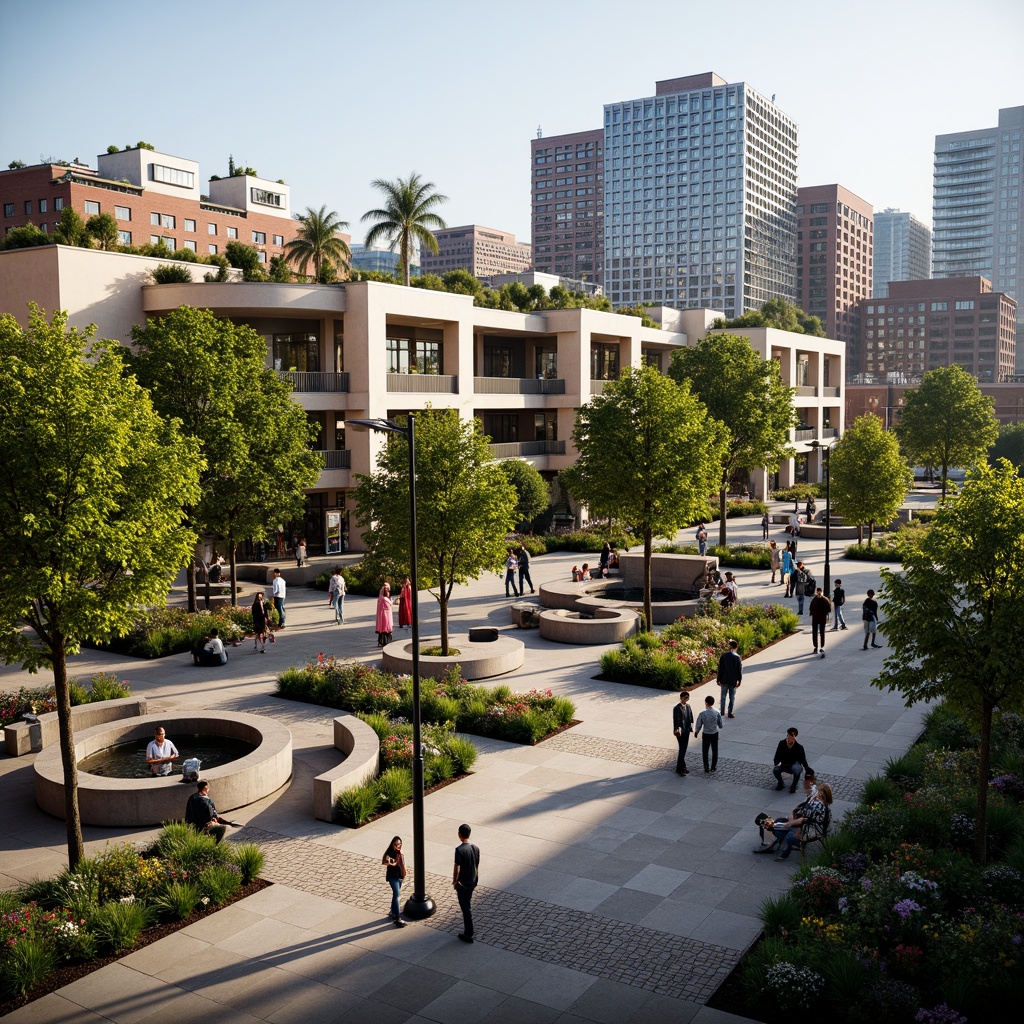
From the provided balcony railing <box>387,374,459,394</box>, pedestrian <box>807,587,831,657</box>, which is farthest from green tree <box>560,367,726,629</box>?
balcony railing <box>387,374,459,394</box>

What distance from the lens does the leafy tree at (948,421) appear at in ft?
218

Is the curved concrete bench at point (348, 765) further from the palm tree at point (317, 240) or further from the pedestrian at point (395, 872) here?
the palm tree at point (317, 240)

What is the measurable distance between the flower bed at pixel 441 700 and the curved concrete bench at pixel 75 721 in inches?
146

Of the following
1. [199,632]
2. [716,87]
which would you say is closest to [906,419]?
[199,632]

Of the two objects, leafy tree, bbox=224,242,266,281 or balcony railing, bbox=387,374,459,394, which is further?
leafy tree, bbox=224,242,266,281

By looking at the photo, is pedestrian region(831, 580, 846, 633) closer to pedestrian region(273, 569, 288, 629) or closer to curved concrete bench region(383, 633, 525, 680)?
curved concrete bench region(383, 633, 525, 680)

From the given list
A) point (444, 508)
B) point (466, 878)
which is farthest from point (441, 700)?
point (466, 878)

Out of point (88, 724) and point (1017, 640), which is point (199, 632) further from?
point (1017, 640)

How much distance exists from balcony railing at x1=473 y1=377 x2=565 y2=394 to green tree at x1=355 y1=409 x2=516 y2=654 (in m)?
25.1

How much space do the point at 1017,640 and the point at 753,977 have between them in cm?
584

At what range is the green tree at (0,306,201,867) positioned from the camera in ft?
42.5

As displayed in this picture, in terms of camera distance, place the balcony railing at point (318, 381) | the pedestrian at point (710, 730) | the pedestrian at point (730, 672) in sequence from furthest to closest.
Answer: the balcony railing at point (318, 381) < the pedestrian at point (730, 672) < the pedestrian at point (710, 730)

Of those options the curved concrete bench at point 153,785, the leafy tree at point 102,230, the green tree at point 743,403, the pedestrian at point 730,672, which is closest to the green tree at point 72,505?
the curved concrete bench at point 153,785

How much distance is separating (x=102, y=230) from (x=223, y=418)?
716 inches
